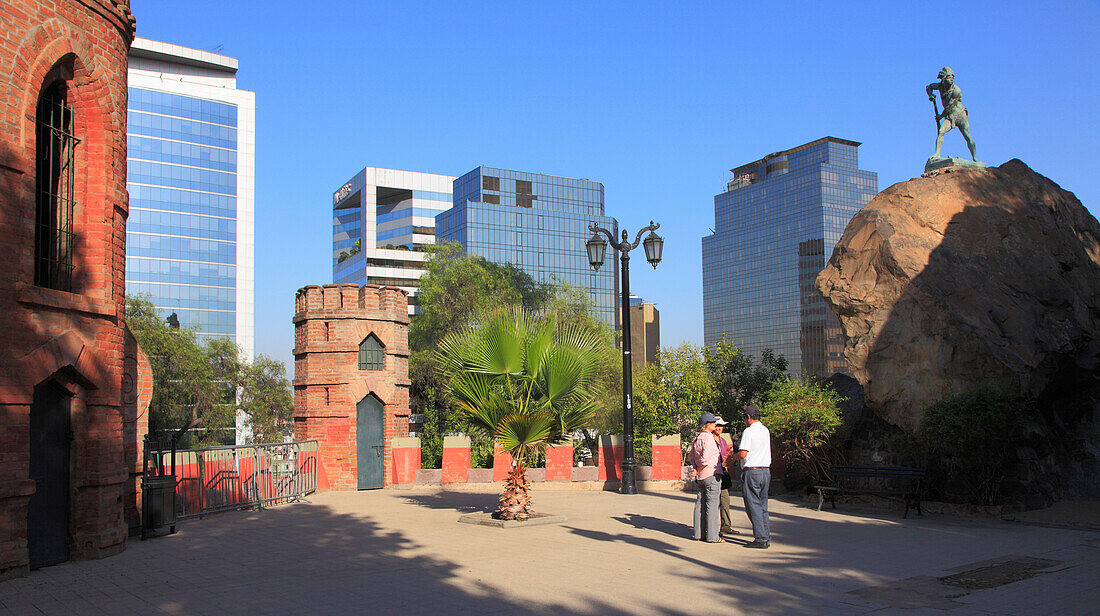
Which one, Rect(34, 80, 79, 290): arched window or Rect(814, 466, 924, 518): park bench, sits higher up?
Rect(34, 80, 79, 290): arched window

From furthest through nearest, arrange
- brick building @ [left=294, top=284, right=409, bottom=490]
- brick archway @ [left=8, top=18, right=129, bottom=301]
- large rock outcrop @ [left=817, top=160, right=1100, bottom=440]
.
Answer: brick building @ [left=294, top=284, right=409, bottom=490] < large rock outcrop @ [left=817, top=160, right=1100, bottom=440] < brick archway @ [left=8, top=18, right=129, bottom=301]

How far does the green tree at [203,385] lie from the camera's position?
4350 cm

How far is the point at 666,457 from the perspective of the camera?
1909 cm

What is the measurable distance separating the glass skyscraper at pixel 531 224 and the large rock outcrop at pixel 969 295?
9640 cm

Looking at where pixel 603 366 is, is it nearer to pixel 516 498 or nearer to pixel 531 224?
pixel 516 498

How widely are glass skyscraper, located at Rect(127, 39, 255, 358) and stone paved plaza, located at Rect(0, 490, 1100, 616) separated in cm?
9343

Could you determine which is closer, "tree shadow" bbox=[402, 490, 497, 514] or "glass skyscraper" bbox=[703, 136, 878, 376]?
"tree shadow" bbox=[402, 490, 497, 514]

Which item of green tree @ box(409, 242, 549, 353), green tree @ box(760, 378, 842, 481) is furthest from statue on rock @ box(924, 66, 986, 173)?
green tree @ box(409, 242, 549, 353)

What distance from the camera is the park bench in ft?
43.1

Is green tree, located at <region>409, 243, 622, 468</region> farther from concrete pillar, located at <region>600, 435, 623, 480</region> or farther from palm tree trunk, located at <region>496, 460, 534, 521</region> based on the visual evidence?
palm tree trunk, located at <region>496, 460, 534, 521</region>

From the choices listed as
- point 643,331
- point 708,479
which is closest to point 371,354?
point 708,479

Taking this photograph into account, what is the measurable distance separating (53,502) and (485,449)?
80.4 ft

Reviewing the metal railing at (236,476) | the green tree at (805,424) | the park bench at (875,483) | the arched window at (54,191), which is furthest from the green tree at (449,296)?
the arched window at (54,191)

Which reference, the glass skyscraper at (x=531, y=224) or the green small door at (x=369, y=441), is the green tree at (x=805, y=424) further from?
the glass skyscraper at (x=531, y=224)
